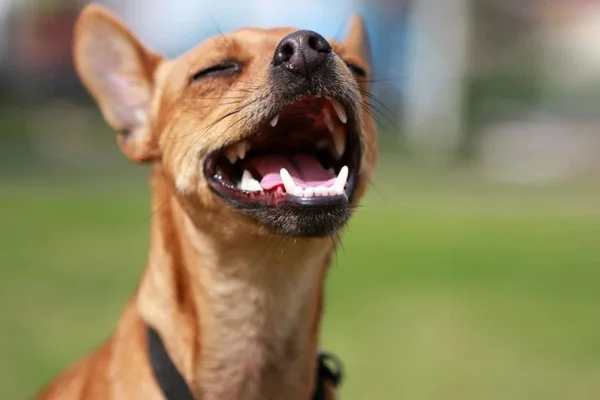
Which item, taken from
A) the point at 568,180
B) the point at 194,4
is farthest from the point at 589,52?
the point at 194,4

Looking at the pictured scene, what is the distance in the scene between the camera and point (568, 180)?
15.1 meters

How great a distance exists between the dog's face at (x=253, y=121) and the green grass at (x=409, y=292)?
2.42 metres

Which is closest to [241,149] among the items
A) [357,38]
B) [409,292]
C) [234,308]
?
[234,308]

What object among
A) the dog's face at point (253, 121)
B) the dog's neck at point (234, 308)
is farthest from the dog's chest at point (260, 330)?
the dog's face at point (253, 121)

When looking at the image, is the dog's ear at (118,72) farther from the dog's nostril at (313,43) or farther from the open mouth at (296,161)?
the dog's nostril at (313,43)

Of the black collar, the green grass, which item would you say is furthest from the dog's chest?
the green grass

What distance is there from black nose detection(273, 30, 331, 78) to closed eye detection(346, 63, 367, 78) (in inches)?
15.1

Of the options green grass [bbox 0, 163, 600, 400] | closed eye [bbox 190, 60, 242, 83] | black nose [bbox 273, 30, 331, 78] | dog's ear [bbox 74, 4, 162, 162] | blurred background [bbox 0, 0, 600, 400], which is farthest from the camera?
blurred background [bbox 0, 0, 600, 400]

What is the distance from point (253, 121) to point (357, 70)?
0.56m

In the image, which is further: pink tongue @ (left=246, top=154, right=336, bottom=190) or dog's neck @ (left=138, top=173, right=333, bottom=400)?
dog's neck @ (left=138, top=173, right=333, bottom=400)

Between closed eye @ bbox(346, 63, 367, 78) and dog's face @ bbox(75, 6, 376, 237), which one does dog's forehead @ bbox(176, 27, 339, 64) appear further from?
closed eye @ bbox(346, 63, 367, 78)

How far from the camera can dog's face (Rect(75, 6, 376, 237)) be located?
2.56 meters

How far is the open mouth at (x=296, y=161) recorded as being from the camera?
2.57m

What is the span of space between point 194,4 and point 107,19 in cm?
1380
